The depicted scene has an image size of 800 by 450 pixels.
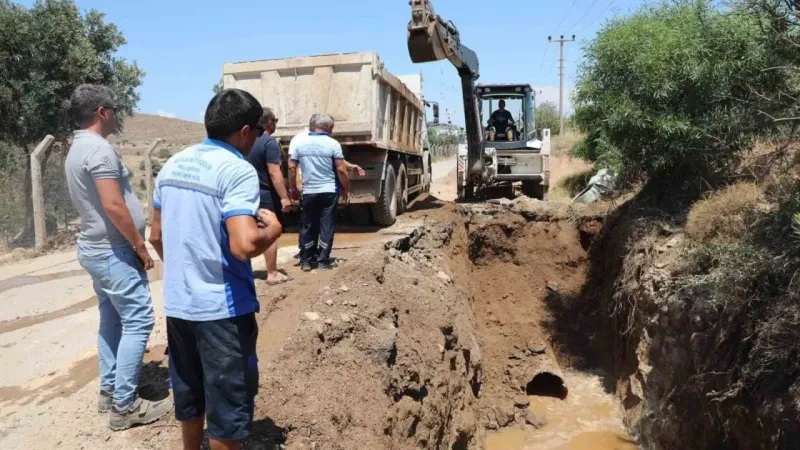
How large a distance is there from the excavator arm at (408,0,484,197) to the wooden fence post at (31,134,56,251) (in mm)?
6791

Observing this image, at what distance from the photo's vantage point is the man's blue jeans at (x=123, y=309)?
3.40m

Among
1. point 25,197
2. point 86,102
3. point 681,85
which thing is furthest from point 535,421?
point 25,197

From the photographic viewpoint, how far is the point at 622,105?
23.7 ft

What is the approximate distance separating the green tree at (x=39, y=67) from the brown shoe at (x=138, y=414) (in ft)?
29.0

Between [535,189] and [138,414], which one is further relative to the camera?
[535,189]

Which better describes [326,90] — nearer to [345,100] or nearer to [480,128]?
[345,100]

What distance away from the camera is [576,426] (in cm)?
722

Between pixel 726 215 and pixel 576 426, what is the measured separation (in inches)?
128

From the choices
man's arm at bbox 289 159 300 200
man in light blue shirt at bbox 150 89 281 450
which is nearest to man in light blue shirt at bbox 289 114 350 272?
man's arm at bbox 289 159 300 200

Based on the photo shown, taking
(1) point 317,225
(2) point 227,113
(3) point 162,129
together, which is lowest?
(1) point 317,225

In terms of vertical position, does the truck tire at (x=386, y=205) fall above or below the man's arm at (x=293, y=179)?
below

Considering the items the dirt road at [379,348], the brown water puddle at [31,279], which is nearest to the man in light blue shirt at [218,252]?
the dirt road at [379,348]

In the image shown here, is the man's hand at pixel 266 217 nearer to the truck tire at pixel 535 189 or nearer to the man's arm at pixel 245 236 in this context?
the man's arm at pixel 245 236

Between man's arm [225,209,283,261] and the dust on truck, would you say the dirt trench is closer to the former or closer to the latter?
the dust on truck
